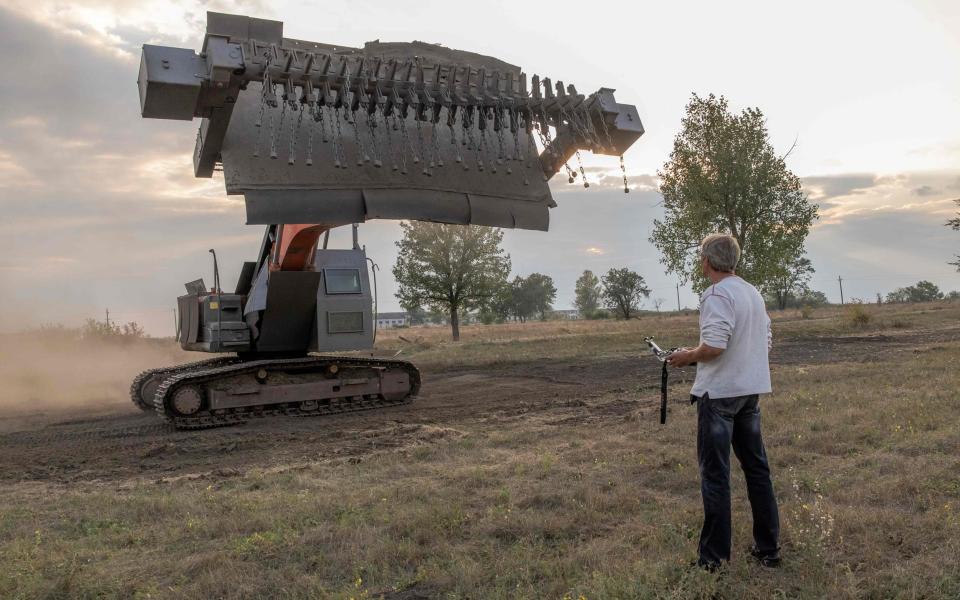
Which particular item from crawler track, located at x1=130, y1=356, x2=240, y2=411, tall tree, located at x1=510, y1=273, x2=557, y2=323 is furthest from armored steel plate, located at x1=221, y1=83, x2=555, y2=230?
tall tree, located at x1=510, y1=273, x2=557, y2=323

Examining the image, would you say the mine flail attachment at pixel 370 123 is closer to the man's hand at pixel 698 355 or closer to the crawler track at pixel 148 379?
the man's hand at pixel 698 355

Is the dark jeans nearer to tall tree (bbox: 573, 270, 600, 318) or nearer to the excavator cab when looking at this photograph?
the excavator cab

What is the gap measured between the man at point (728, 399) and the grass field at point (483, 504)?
234mm

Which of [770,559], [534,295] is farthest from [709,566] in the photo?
[534,295]

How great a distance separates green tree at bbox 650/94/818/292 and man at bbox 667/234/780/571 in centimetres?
2826

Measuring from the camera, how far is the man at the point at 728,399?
14.5 feet

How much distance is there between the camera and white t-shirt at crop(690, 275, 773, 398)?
445 cm

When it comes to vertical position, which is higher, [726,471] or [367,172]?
[367,172]

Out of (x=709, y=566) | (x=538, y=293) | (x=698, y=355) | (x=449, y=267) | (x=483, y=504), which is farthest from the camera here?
(x=538, y=293)

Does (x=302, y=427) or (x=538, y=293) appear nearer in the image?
(x=302, y=427)

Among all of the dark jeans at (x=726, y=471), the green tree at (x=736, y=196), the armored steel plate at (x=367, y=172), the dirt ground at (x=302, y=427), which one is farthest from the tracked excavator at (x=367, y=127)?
the green tree at (x=736, y=196)

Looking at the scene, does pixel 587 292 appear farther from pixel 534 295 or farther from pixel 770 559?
pixel 770 559

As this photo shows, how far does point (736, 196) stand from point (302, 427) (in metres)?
25.5

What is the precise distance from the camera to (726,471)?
14.5 feet
